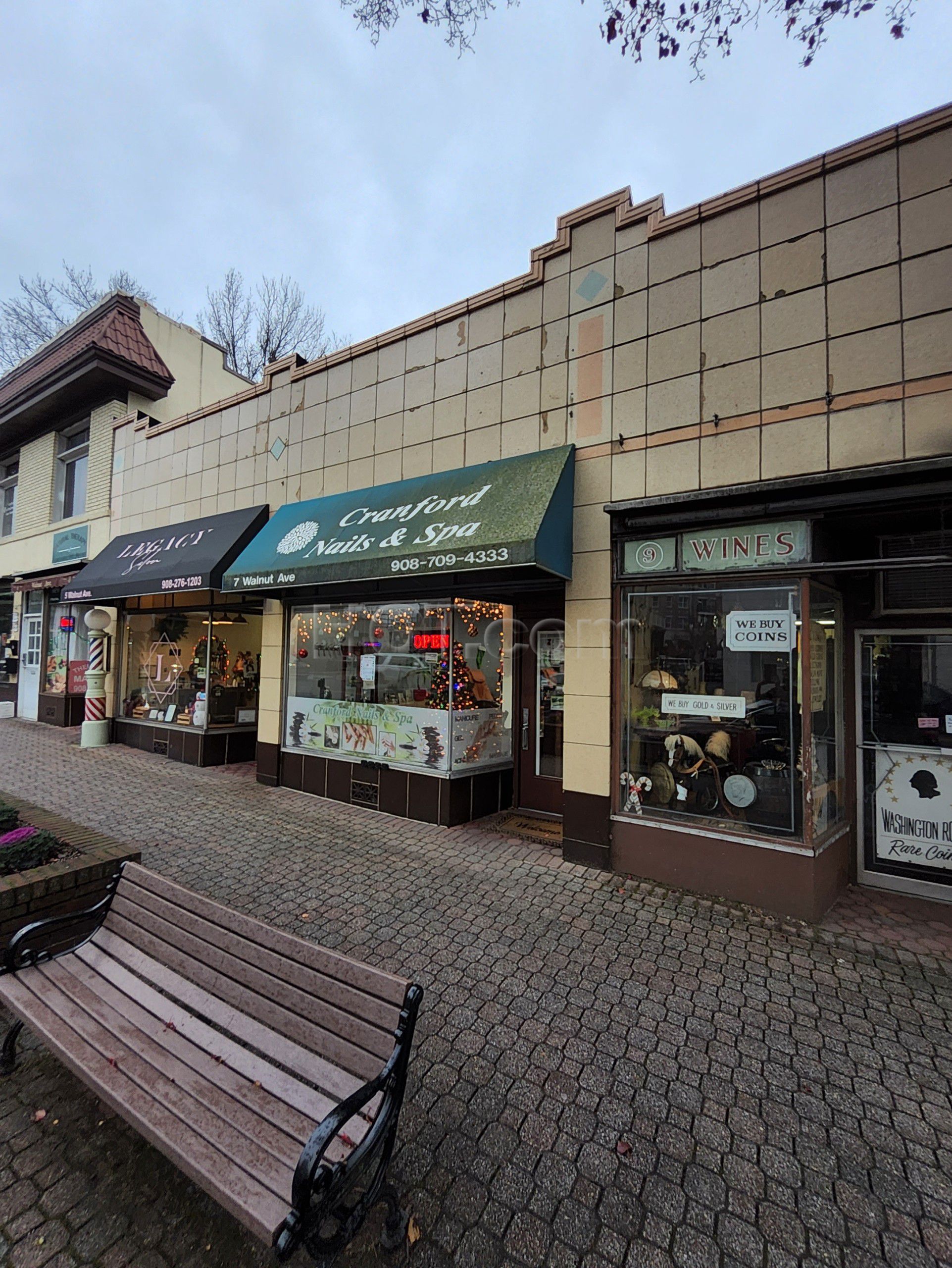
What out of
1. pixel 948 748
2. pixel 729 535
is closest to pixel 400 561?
pixel 729 535

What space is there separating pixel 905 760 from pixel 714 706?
5.73 feet

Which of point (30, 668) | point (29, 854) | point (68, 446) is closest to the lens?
point (29, 854)

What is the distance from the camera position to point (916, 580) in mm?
5039

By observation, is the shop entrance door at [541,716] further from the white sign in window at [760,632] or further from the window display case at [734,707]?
the white sign in window at [760,632]

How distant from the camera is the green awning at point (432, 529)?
18.0 feet

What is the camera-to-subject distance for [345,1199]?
2170 millimetres

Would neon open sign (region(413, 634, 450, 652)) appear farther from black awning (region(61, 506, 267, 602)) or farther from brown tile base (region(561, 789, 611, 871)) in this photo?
black awning (region(61, 506, 267, 602))

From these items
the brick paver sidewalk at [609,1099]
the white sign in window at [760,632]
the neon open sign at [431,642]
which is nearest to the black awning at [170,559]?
the neon open sign at [431,642]

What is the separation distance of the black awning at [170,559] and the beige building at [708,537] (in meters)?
1.84

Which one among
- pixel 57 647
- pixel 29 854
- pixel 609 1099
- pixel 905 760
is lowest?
pixel 609 1099

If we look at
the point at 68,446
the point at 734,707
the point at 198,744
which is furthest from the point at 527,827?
the point at 68,446

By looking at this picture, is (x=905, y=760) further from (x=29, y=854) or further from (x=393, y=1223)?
(x=29, y=854)

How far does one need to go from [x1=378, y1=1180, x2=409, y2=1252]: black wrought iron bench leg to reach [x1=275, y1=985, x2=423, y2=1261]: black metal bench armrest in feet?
0.31

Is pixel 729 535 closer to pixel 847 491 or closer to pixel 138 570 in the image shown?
pixel 847 491
